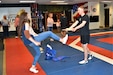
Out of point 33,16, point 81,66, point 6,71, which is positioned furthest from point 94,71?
point 33,16

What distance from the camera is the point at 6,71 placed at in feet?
14.4

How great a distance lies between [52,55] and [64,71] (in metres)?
1.23

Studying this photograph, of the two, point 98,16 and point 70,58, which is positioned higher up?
point 98,16

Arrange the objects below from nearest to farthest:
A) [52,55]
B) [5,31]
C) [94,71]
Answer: [94,71] < [52,55] < [5,31]

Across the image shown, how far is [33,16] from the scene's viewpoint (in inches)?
613

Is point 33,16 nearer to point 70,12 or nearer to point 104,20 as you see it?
point 70,12

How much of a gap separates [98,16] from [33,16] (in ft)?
21.0

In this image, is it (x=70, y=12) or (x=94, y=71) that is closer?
(x=94, y=71)

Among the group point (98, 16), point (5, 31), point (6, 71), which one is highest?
point (98, 16)

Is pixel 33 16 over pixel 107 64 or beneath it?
over

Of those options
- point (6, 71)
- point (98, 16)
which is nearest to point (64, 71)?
point (6, 71)

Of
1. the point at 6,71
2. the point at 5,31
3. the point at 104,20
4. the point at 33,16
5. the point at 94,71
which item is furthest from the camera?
the point at 104,20

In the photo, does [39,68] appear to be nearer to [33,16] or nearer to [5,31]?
[5,31]

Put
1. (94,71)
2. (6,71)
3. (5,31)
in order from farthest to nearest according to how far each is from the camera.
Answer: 1. (5,31)
2. (6,71)
3. (94,71)
